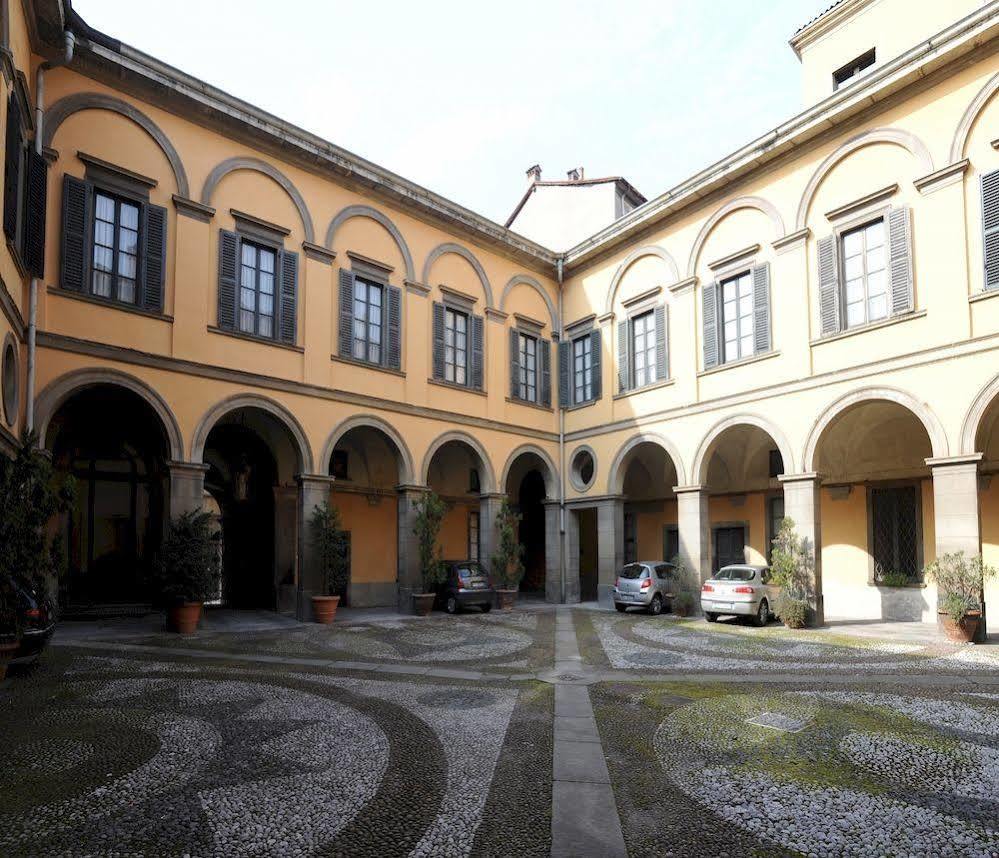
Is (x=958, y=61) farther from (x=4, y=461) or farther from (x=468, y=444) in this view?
(x=4, y=461)

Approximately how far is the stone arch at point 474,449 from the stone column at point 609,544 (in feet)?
10.7

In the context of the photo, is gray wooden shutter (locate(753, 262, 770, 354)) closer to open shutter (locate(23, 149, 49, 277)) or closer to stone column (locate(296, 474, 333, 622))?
stone column (locate(296, 474, 333, 622))

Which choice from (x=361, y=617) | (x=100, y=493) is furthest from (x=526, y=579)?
(x=100, y=493)

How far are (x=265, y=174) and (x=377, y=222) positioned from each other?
3038mm

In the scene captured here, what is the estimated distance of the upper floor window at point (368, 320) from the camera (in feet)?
58.3

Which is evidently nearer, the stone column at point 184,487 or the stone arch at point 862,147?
the stone column at point 184,487

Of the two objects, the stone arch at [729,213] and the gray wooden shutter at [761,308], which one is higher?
the stone arch at [729,213]

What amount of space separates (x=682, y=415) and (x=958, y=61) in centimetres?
908

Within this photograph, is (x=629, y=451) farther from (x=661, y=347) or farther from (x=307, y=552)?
(x=307, y=552)

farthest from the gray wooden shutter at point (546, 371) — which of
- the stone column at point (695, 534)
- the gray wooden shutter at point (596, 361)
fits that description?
the stone column at point (695, 534)

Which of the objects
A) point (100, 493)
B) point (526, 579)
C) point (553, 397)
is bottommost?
point (526, 579)

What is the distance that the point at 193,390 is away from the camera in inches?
571

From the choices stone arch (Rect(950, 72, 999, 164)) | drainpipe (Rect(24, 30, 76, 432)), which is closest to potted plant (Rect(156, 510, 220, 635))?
drainpipe (Rect(24, 30, 76, 432))

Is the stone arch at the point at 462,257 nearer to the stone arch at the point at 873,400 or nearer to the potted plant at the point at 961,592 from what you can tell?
the stone arch at the point at 873,400
